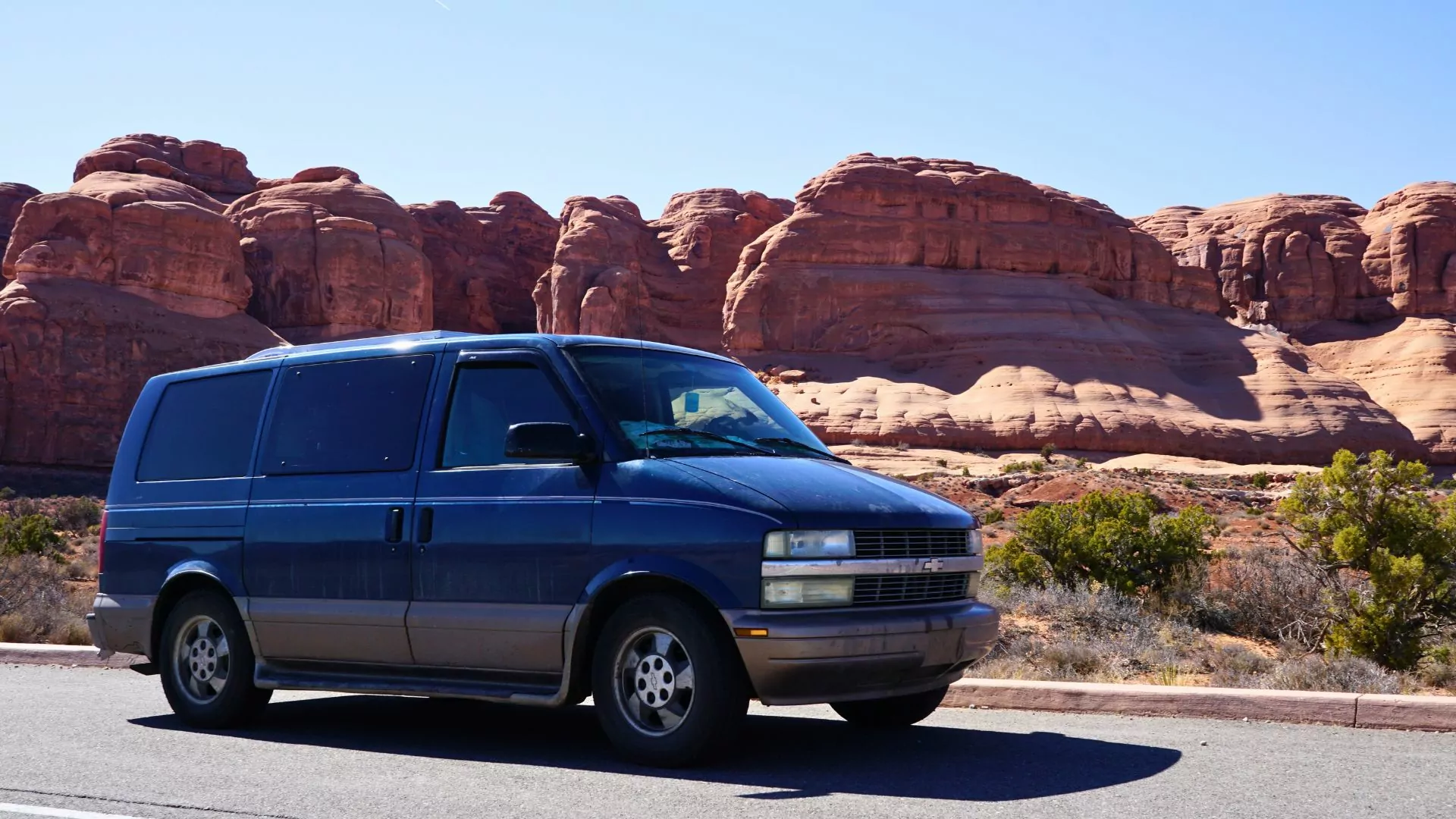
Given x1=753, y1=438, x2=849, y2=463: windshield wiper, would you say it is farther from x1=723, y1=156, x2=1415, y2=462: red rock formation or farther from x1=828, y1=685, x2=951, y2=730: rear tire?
x1=723, y1=156, x2=1415, y2=462: red rock formation

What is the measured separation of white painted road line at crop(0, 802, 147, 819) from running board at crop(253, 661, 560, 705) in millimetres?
1613

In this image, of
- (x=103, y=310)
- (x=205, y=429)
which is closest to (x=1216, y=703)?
(x=205, y=429)

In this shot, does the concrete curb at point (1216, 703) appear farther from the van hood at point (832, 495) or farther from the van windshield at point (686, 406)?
the van windshield at point (686, 406)

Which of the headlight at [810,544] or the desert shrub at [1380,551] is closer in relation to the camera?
the headlight at [810,544]

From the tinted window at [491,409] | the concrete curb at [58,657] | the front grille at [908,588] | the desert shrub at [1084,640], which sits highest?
the tinted window at [491,409]

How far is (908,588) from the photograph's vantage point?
5.92 meters

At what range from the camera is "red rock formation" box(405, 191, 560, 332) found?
4026 inches

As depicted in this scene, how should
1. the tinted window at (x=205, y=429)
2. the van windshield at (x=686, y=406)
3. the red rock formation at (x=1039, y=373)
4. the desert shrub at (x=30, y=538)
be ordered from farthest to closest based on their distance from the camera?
1. the red rock formation at (x=1039, y=373)
2. the desert shrub at (x=30, y=538)
3. the tinted window at (x=205, y=429)
4. the van windshield at (x=686, y=406)

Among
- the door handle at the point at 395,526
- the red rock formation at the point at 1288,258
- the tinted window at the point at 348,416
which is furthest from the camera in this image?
the red rock formation at the point at 1288,258

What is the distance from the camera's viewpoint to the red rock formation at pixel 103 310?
6756cm

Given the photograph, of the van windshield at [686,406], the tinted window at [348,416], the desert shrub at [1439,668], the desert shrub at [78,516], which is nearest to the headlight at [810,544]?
the van windshield at [686,406]

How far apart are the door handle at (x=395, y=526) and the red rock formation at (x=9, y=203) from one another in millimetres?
100921

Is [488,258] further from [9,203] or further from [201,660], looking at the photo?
[201,660]

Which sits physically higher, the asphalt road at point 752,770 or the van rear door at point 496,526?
the van rear door at point 496,526
